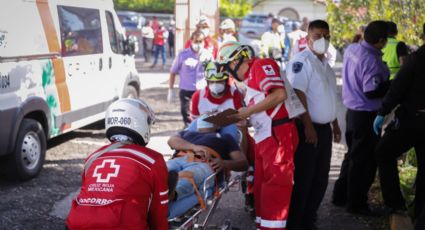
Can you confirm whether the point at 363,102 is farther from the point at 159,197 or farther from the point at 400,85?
the point at 159,197

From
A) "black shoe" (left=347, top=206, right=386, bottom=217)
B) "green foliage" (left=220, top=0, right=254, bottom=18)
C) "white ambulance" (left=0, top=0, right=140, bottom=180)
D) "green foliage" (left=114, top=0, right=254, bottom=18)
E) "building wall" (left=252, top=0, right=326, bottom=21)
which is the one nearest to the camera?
"black shoe" (left=347, top=206, right=386, bottom=217)

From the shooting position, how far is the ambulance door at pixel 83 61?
8.40 m

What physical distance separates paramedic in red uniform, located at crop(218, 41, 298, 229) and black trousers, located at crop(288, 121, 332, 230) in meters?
0.28

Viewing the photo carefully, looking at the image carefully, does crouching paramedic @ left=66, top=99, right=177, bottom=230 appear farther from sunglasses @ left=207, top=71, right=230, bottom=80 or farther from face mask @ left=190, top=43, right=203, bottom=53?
face mask @ left=190, top=43, right=203, bottom=53

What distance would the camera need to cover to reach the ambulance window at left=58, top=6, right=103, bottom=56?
27.2 ft

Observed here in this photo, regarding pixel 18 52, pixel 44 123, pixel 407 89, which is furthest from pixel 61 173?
pixel 407 89

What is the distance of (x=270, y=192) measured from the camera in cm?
491

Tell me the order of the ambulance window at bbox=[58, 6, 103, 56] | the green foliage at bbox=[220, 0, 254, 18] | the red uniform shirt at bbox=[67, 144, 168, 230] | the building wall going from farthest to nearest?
the building wall → the green foliage at bbox=[220, 0, 254, 18] → the ambulance window at bbox=[58, 6, 103, 56] → the red uniform shirt at bbox=[67, 144, 168, 230]

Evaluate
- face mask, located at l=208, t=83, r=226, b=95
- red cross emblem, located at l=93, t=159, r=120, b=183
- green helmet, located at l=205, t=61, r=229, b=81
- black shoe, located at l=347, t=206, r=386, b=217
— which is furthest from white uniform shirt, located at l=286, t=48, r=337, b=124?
red cross emblem, located at l=93, t=159, r=120, b=183

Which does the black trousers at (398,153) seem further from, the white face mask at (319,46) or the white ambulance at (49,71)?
the white ambulance at (49,71)

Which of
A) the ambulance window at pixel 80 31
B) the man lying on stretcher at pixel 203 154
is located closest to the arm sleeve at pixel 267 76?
the man lying on stretcher at pixel 203 154

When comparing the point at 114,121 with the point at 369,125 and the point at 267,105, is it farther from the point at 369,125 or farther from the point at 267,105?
the point at 369,125

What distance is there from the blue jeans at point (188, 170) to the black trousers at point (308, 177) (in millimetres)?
827

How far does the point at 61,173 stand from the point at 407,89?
451cm
